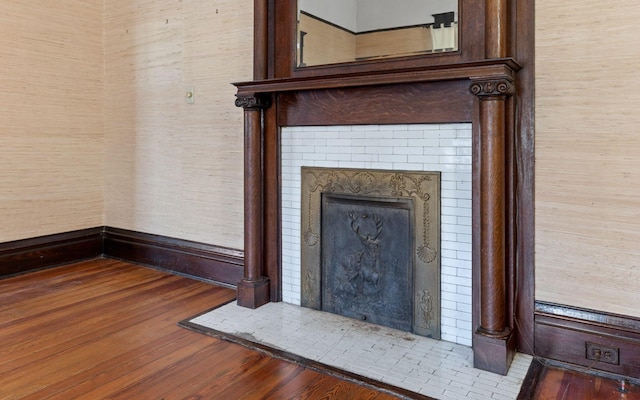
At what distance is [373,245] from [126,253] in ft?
8.31

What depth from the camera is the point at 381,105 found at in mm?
2578

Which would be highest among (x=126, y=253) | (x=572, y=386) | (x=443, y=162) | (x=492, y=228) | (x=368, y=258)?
(x=443, y=162)

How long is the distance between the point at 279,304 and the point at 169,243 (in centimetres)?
130

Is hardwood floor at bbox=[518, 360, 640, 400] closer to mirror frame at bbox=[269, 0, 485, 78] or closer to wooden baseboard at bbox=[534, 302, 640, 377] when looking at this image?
wooden baseboard at bbox=[534, 302, 640, 377]

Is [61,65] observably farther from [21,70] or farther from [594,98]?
[594,98]

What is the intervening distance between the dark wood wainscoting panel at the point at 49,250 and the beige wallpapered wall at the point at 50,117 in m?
0.06

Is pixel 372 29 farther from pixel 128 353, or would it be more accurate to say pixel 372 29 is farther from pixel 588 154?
pixel 128 353

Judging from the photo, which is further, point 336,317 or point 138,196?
point 138,196

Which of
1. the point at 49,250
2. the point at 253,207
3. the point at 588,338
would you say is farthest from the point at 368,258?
the point at 49,250

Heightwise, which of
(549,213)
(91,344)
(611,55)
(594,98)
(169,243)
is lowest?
(91,344)

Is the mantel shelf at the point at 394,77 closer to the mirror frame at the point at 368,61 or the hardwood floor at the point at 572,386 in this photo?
the mirror frame at the point at 368,61

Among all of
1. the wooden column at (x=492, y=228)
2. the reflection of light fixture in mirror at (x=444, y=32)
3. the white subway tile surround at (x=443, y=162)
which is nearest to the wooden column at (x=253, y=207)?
the white subway tile surround at (x=443, y=162)

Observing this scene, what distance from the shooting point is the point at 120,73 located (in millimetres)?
4105

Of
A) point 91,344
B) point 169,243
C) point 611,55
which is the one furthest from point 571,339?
point 169,243
